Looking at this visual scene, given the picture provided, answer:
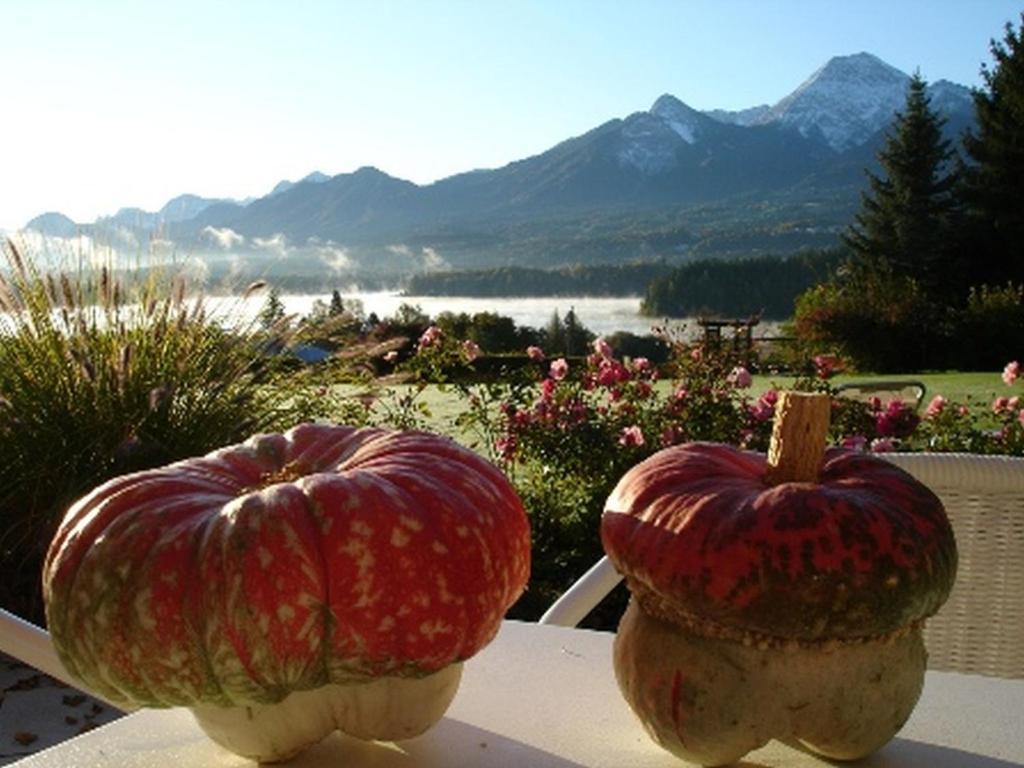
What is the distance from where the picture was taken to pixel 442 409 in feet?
30.5

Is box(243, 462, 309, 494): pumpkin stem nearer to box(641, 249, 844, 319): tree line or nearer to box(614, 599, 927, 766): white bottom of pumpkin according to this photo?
box(614, 599, 927, 766): white bottom of pumpkin

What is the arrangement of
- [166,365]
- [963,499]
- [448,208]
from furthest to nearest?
[448,208] < [166,365] < [963,499]

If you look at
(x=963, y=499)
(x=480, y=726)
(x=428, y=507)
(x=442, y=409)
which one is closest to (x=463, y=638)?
(x=428, y=507)

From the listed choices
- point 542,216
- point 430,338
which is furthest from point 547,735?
point 542,216

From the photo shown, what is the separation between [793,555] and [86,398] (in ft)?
11.5

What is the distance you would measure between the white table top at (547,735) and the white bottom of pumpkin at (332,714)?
0.04 meters

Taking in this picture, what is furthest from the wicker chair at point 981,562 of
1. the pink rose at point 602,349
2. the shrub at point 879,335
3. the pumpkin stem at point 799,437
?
the shrub at point 879,335

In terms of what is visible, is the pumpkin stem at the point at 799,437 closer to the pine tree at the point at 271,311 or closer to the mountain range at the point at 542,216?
the pine tree at the point at 271,311

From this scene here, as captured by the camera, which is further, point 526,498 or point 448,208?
point 448,208

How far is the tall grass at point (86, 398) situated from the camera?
3.74 meters

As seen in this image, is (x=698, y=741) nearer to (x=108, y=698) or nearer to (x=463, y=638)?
(x=463, y=638)

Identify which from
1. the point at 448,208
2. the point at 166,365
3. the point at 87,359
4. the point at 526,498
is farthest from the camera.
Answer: the point at 448,208

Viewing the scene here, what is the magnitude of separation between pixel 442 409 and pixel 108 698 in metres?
8.54

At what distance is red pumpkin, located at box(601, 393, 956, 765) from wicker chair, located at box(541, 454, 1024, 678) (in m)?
0.86
